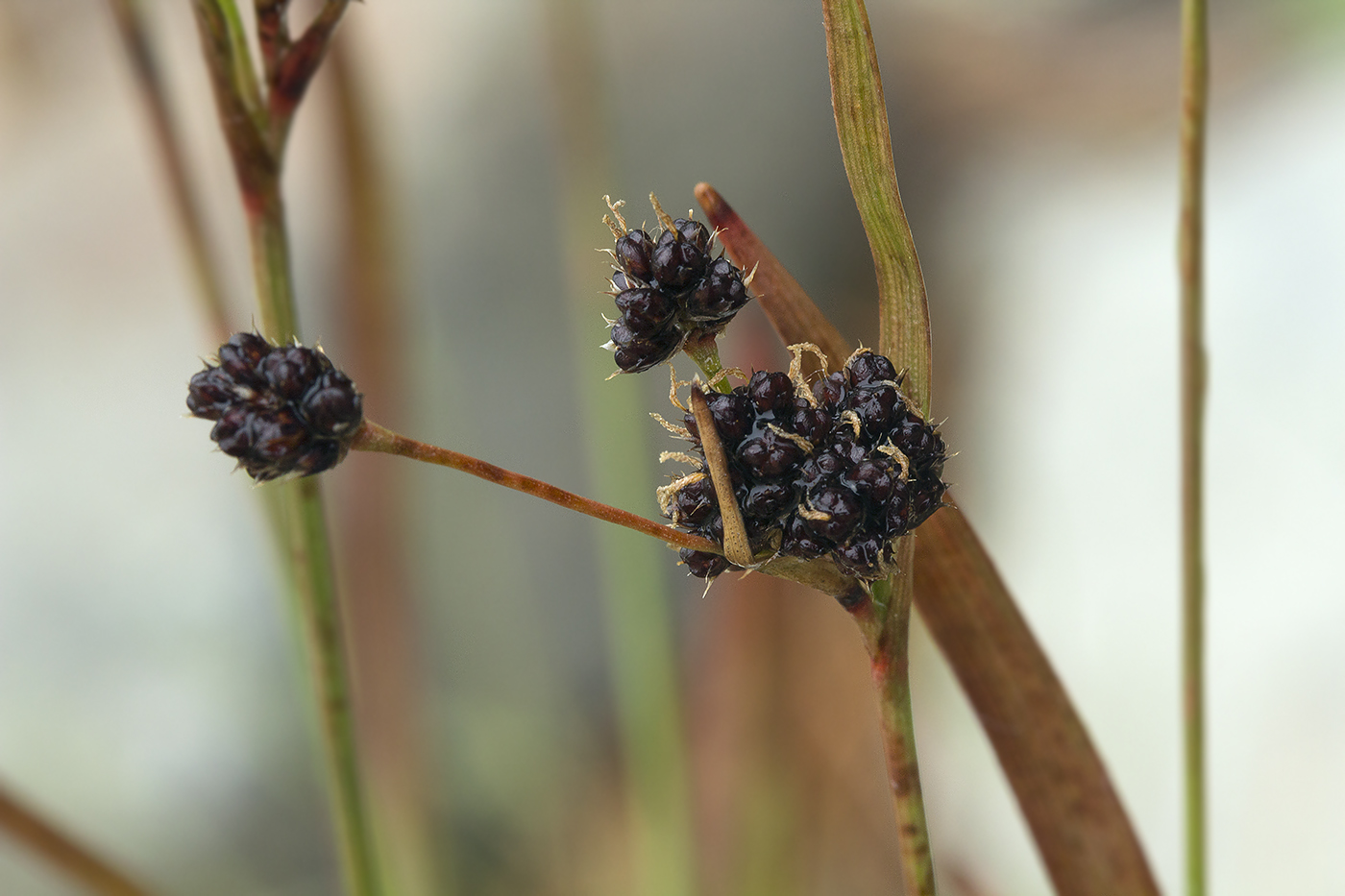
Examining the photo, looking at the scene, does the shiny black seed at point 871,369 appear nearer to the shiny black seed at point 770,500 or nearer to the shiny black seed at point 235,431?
the shiny black seed at point 770,500

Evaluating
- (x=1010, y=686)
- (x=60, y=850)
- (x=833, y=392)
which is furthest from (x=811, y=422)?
(x=60, y=850)

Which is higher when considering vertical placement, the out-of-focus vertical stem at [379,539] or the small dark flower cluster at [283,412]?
the out-of-focus vertical stem at [379,539]

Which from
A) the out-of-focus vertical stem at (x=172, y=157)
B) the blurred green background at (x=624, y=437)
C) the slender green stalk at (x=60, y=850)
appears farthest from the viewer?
the blurred green background at (x=624, y=437)

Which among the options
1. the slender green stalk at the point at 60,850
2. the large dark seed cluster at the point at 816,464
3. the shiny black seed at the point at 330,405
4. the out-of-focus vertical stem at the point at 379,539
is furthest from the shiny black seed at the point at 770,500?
the out-of-focus vertical stem at the point at 379,539

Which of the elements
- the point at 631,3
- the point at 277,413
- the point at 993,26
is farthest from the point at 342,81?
the point at 993,26

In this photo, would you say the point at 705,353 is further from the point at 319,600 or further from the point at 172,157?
the point at 172,157

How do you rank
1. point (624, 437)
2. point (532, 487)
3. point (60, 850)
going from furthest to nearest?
point (624, 437), point (60, 850), point (532, 487)

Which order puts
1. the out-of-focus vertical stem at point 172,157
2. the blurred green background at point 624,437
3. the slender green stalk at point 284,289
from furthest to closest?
the blurred green background at point 624,437
the out-of-focus vertical stem at point 172,157
the slender green stalk at point 284,289

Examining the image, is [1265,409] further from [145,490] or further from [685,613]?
[145,490]
